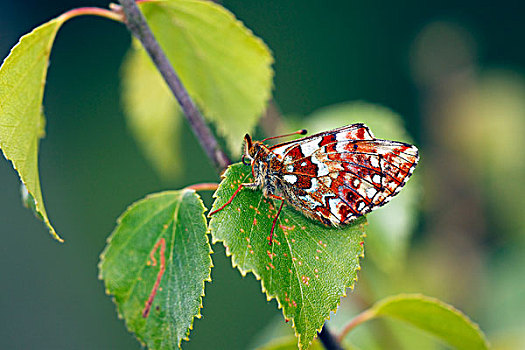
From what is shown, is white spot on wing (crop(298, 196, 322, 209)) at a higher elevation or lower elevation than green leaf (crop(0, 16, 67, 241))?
lower

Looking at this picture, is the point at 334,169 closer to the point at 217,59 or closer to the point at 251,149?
the point at 251,149

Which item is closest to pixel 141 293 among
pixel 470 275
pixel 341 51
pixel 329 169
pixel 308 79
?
pixel 329 169

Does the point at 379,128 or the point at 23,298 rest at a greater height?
the point at 379,128

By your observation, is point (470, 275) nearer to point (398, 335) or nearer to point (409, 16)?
point (398, 335)

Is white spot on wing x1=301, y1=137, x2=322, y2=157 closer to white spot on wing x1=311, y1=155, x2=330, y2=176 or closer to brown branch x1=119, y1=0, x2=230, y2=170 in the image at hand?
white spot on wing x1=311, y1=155, x2=330, y2=176

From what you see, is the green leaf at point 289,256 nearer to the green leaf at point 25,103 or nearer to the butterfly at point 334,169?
the butterfly at point 334,169

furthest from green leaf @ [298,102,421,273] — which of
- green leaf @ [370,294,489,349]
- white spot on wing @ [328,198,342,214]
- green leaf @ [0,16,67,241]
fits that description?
green leaf @ [0,16,67,241]
